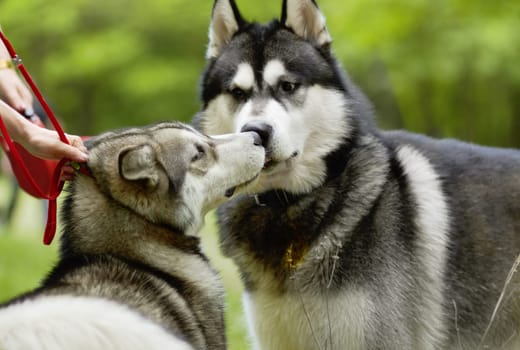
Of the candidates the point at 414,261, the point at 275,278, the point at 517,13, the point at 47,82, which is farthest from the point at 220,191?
the point at 47,82

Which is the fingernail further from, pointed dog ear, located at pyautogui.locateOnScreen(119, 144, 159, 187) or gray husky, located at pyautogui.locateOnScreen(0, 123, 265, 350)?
pointed dog ear, located at pyautogui.locateOnScreen(119, 144, 159, 187)

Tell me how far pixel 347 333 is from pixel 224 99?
1.56 meters

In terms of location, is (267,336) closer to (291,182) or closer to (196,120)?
(291,182)

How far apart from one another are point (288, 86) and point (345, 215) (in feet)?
2.69

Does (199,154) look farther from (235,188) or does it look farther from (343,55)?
(343,55)

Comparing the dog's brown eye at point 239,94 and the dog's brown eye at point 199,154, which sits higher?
the dog's brown eye at point 239,94

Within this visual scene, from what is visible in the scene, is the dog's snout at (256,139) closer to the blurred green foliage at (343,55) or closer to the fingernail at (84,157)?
the fingernail at (84,157)

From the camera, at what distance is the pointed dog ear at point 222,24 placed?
16.7ft

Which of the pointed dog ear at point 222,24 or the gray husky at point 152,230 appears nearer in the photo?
the gray husky at point 152,230

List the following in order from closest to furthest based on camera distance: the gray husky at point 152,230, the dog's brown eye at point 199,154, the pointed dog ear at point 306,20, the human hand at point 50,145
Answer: the gray husky at point 152,230
the human hand at point 50,145
the dog's brown eye at point 199,154
the pointed dog ear at point 306,20

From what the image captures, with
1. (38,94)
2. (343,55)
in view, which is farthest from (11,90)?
(343,55)

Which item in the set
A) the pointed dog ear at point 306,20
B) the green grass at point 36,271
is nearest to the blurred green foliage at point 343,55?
the green grass at point 36,271

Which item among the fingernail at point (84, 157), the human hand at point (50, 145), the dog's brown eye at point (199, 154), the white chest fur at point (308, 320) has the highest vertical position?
the human hand at point (50, 145)

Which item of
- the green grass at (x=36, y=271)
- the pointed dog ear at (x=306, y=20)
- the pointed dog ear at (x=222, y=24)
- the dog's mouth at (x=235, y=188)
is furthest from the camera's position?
the green grass at (x=36, y=271)
